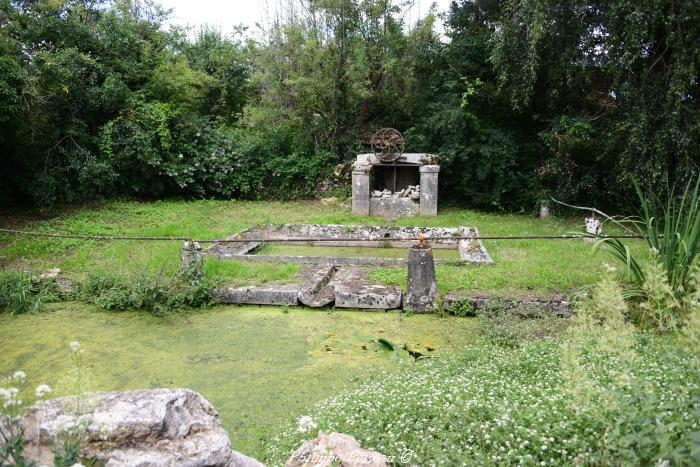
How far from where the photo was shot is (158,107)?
12172mm

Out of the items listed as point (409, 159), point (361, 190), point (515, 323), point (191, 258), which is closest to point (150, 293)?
point (191, 258)

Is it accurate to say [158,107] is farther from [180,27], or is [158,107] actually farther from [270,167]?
[180,27]

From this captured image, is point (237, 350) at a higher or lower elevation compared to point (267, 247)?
lower

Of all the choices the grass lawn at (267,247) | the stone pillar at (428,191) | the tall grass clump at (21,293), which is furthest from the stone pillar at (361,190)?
the tall grass clump at (21,293)

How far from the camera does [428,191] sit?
1124 centimetres

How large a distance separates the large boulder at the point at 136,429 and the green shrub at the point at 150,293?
3.64 meters

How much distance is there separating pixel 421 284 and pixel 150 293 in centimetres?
290

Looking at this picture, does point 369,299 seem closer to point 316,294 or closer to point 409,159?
point 316,294

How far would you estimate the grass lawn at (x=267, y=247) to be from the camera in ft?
20.8

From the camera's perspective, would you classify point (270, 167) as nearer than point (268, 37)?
Yes

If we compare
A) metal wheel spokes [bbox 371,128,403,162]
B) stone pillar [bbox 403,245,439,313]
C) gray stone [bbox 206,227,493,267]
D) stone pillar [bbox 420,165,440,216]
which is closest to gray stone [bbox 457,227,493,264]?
gray stone [bbox 206,227,493,267]

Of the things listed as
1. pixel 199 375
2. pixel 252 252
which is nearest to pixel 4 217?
pixel 252 252

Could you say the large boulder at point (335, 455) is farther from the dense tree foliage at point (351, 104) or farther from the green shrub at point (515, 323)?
the dense tree foliage at point (351, 104)

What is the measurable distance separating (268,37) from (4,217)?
7.89 m
